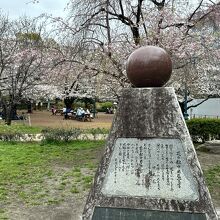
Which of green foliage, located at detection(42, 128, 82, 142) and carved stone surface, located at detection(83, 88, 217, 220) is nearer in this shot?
carved stone surface, located at detection(83, 88, 217, 220)

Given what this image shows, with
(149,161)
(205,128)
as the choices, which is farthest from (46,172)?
(205,128)

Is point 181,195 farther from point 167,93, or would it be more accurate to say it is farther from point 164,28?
point 164,28

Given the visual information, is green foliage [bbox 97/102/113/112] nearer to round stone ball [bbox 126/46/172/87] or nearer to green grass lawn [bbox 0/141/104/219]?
green grass lawn [bbox 0/141/104/219]

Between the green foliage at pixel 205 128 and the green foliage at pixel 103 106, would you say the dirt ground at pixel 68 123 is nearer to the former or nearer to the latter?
the green foliage at pixel 205 128

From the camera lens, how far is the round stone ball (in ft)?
17.0

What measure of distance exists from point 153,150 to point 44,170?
6.12m

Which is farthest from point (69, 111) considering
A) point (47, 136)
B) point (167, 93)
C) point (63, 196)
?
point (167, 93)

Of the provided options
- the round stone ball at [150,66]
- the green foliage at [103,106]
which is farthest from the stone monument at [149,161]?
the green foliage at [103,106]

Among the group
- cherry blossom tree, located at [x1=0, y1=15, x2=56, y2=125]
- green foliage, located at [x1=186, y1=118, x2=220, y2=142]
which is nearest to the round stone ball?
green foliage, located at [x1=186, y1=118, x2=220, y2=142]

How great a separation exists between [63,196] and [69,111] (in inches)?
1105

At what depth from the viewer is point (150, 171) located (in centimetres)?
502

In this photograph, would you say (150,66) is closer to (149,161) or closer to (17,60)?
(149,161)

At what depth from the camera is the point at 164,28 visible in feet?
42.8

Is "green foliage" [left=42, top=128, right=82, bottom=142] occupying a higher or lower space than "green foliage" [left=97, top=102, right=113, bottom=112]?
lower
